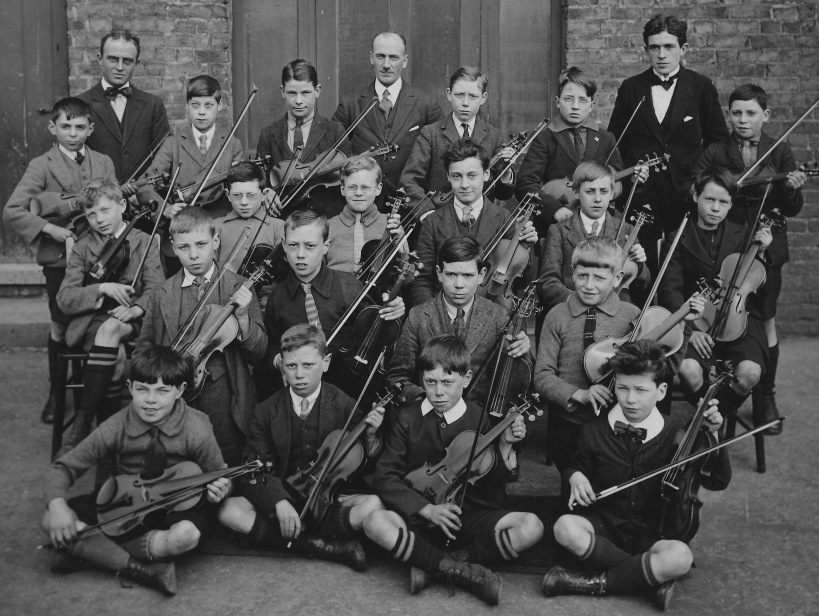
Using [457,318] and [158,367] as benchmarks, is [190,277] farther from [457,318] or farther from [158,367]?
[457,318]

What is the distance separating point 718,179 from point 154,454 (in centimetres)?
269

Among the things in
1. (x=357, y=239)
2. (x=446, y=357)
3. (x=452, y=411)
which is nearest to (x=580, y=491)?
(x=452, y=411)

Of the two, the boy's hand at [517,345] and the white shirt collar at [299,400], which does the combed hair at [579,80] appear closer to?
the boy's hand at [517,345]

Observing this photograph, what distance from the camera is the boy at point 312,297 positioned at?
14.6 feet

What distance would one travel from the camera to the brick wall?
6.38 metres

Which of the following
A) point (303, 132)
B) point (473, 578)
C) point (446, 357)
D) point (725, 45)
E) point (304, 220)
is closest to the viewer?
point (473, 578)

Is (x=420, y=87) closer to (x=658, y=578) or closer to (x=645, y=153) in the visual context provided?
(x=645, y=153)

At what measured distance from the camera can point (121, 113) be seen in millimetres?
5582

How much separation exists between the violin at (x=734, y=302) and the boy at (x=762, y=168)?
0.39 meters

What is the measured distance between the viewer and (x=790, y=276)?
6520 mm

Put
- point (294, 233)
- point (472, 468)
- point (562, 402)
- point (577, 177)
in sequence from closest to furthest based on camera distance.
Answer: point (472, 468), point (562, 402), point (294, 233), point (577, 177)

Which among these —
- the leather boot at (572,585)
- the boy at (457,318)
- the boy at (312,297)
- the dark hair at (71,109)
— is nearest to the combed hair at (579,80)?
the boy at (457,318)

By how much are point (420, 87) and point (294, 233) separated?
2437 millimetres

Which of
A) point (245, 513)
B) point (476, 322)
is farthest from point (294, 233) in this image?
point (245, 513)
